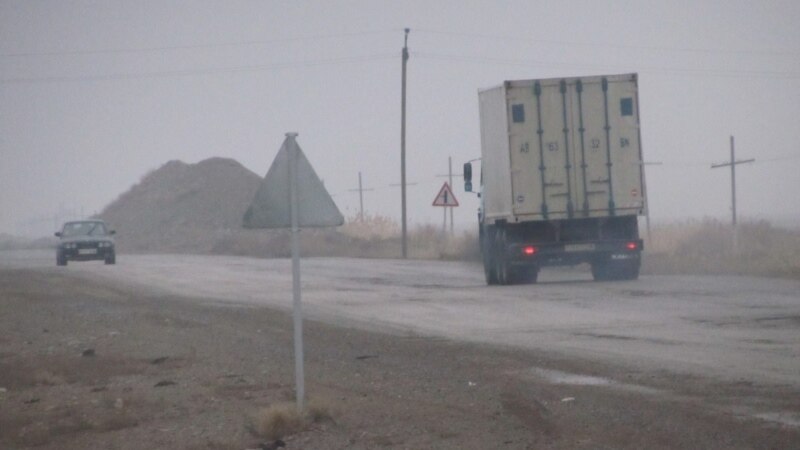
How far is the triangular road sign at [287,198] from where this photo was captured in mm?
9805

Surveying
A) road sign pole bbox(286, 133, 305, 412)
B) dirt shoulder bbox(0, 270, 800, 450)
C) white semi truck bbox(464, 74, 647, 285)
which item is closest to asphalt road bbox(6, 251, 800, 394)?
dirt shoulder bbox(0, 270, 800, 450)

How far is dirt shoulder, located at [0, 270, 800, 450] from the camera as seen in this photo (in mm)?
9156

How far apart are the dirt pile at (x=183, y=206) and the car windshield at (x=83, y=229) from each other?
2474 centimetres

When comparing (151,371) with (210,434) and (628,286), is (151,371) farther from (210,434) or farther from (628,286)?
(628,286)

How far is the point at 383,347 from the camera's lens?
15359 mm

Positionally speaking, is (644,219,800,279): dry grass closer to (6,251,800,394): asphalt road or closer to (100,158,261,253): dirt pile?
(6,251,800,394): asphalt road

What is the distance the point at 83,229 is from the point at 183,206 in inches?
1592

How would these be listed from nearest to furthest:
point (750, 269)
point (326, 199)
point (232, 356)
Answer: point (326, 199) < point (232, 356) < point (750, 269)

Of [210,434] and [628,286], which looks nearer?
[210,434]

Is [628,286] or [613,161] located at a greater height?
[613,161]

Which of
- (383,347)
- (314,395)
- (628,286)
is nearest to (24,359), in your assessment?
(383,347)

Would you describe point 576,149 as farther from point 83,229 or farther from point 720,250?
point 83,229

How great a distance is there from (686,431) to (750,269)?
23.7m

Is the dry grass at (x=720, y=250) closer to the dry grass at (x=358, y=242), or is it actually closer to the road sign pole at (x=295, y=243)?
the dry grass at (x=358, y=242)
